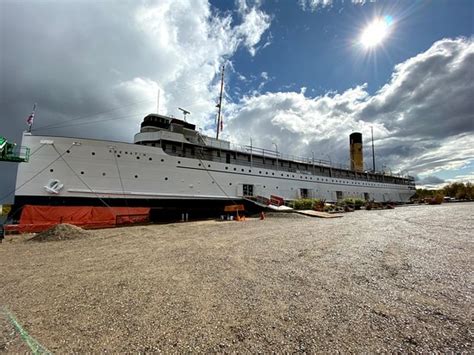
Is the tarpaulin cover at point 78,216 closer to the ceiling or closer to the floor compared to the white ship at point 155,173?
closer to the floor

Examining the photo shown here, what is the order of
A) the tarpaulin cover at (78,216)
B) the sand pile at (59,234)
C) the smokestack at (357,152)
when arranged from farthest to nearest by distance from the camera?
the smokestack at (357,152)
the tarpaulin cover at (78,216)
the sand pile at (59,234)

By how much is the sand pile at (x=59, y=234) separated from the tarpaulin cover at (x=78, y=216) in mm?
2897

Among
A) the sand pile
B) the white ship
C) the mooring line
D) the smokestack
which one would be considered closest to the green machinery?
the white ship

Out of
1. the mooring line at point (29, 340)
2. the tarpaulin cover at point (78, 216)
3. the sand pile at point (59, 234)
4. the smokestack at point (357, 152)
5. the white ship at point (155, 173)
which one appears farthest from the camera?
the smokestack at point (357, 152)

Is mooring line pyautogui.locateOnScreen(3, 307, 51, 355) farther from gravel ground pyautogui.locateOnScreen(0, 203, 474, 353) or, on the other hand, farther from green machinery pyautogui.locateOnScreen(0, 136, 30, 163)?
green machinery pyautogui.locateOnScreen(0, 136, 30, 163)

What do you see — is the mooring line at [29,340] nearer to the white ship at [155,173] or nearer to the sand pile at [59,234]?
the sand pile at [59,234]

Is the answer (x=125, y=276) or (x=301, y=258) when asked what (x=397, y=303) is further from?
(x=125, y=276)

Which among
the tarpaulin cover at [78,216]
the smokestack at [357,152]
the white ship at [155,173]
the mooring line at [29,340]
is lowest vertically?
the mooring line at [29,340]

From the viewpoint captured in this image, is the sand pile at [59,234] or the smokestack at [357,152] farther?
the smokestack at [357,152]

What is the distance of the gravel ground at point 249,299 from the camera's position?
2.25 meters

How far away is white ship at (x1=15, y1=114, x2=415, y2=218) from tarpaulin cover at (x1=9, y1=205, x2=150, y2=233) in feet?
1.59

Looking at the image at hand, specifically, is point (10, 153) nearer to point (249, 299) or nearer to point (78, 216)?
point (78, 216)

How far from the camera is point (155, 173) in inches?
568

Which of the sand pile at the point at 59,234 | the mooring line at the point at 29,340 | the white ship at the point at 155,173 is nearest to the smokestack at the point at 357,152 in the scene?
the white ship at the point at 155,173
